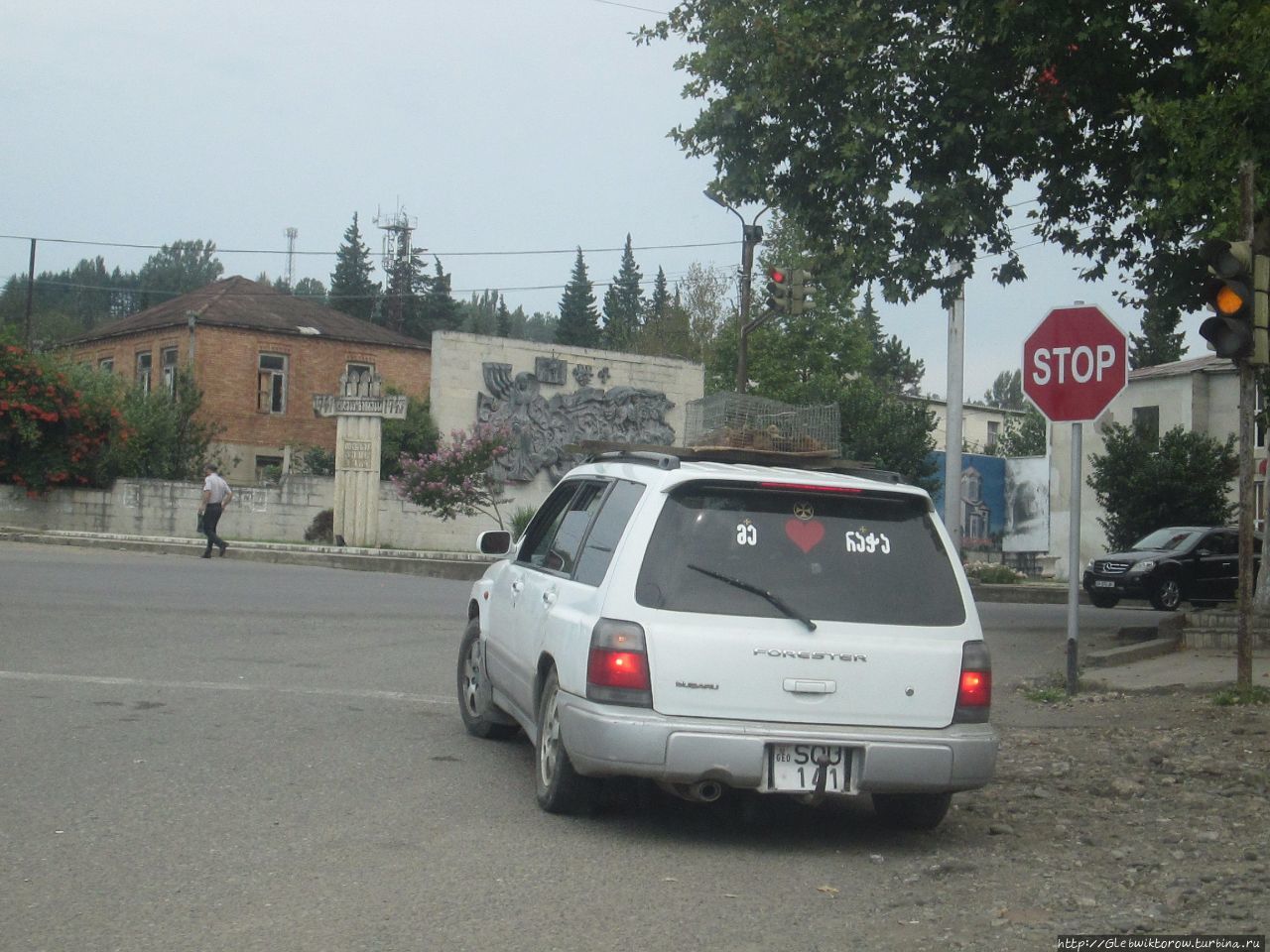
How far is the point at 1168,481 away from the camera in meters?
36.0

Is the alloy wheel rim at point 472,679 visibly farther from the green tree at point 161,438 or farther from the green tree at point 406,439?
the green tree at point 406,439

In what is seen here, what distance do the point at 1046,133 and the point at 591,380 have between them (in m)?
31.9

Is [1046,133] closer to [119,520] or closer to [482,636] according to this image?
[482,636]

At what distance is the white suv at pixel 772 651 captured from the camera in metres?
5.95

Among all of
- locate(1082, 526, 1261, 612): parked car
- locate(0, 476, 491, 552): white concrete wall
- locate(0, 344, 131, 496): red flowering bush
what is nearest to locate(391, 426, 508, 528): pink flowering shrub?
locate(0, 476, 491, 552): white concrete wall

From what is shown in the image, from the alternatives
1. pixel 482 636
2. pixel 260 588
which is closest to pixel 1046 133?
pixel 482 636

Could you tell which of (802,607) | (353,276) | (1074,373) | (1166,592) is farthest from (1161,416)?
(353,276)

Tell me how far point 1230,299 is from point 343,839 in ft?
23.6

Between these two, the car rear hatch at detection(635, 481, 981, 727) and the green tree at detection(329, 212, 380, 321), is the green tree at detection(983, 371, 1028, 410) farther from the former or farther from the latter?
the car rear hatch at detection(635, 481, 981, 727)

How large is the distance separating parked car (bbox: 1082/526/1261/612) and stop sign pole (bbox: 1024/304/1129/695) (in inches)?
672

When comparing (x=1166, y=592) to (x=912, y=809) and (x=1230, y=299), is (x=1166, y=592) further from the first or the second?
(x=912, y=809)

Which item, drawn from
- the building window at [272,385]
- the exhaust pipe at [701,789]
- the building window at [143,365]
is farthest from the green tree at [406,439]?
the exhaust pipe at [701,789]

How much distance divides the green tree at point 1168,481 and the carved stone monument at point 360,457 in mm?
18154

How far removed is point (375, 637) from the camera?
46.3ft
